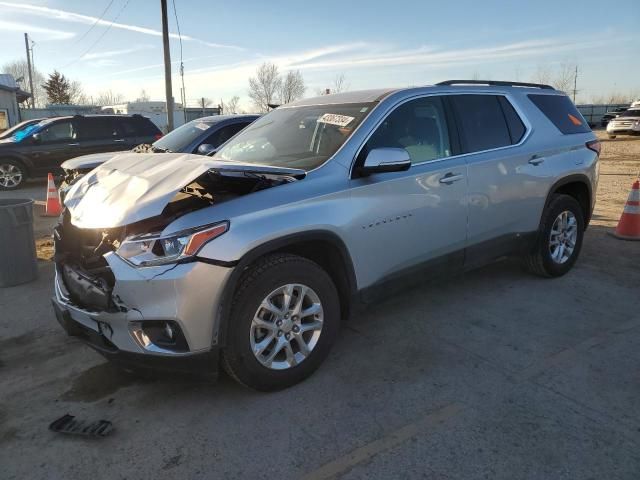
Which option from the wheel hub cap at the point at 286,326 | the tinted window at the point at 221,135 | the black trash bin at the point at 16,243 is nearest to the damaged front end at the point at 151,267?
the wheel hub cap at the point at 286,326

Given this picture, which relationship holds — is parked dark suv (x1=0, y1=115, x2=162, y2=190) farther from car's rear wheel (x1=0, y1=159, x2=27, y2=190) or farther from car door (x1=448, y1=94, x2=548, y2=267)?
car door (x1=448, y1=94, x2=548, y2=267)

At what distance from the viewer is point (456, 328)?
4.06 metres

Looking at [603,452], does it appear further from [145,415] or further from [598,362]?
[145,415]

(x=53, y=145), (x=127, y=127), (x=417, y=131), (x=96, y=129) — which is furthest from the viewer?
(x=127, y=127)

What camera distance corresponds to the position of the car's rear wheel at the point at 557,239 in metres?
4.88

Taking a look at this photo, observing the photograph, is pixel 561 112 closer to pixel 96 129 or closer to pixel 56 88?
pixel 96 129

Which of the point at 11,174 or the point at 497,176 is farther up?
the point at 497,176

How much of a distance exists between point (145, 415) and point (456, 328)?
238 cm

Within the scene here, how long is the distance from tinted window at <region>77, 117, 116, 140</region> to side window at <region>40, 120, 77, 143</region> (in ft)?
0.68

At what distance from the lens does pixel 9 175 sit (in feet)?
41.1

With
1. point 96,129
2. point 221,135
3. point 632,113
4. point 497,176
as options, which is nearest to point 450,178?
point 497,176

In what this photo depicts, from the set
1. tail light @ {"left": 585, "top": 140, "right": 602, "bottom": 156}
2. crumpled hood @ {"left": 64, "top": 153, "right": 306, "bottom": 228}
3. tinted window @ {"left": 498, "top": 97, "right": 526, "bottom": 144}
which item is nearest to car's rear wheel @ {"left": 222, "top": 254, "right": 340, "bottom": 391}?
crumpled hood @ {"left": 64, "top": 153, "right": 306, "bottom": 228}

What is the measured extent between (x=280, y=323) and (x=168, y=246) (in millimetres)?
817

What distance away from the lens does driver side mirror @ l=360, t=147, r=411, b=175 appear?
3328 millimetres
